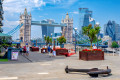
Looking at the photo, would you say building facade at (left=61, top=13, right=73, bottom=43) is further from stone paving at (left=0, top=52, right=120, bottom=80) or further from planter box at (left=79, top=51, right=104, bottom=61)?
stone paving at (left=0, top=52, right=120, bottom=80)

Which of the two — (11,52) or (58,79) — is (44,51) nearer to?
(11,52)

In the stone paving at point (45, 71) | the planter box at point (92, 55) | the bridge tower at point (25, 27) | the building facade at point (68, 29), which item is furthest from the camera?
the building facade at point (68, 29)

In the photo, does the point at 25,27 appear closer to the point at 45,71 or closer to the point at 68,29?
the point at 68,29

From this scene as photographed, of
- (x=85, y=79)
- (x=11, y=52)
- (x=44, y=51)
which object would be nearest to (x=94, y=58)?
(x=11, y=52)

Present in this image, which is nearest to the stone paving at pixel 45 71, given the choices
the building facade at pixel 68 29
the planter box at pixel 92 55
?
the planter box at pixel 92 55

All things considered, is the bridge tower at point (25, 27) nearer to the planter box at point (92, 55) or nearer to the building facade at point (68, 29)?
the building facade at point (68, 29)

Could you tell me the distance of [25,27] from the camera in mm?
155875

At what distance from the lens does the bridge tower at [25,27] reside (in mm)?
152125

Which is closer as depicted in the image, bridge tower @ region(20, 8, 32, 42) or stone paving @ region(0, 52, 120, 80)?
stone paving @ region(0, 52, 120, 80)

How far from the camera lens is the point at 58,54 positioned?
94.1 ft

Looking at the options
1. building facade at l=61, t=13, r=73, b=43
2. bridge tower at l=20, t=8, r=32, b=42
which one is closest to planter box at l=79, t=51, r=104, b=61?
bridge tower at l=20, t=8, r=32, b=42

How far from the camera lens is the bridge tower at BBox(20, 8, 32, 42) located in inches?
5989

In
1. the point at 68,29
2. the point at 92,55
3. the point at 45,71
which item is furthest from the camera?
the point at 68,29

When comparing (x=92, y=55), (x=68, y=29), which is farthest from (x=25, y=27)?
(x=92, y=55)
